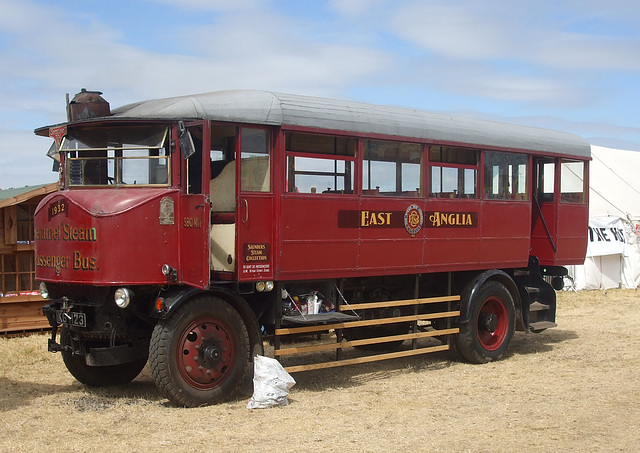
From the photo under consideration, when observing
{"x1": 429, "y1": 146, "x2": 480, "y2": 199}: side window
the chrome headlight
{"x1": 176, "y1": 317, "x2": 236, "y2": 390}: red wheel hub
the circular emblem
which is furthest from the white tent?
the chrome headlight

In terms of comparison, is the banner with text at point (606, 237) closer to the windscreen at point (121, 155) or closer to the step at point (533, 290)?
the step at point (533, 290)

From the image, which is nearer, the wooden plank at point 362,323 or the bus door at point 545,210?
the wooden plank at point 362,323

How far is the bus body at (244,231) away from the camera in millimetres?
7801

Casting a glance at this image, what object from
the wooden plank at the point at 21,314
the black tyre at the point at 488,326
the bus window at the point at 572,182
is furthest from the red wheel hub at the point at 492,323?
the wooden plank at the point at 21,314

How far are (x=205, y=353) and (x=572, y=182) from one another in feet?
22.6

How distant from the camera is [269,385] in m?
7.90

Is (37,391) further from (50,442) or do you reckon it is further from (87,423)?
(50,442)

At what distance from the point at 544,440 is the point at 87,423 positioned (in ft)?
13.6

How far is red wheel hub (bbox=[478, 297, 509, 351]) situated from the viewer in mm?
11000

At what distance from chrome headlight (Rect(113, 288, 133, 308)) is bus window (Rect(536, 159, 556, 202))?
695cm

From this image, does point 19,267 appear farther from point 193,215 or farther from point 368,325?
point 368,325

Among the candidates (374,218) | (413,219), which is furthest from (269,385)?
(413,219)

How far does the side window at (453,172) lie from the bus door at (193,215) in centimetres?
341

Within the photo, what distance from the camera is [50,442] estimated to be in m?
6.51
